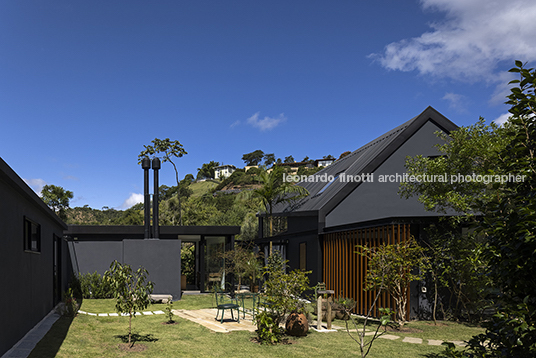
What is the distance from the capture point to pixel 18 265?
26.1 ft

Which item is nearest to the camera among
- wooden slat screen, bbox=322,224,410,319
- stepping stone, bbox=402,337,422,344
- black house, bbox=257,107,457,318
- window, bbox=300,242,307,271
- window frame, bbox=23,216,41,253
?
window frame, bbox=23,216,41,253

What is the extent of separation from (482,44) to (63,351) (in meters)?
17.9

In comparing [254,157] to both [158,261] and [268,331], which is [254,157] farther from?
[268,331]

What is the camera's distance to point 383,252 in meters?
10.6

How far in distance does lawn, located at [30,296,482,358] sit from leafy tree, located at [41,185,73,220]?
2916 centimetres

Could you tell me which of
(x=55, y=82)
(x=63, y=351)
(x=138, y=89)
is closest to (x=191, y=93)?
(x=138, y=89)

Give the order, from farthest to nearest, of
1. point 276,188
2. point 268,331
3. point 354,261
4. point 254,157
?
1. point 254,157
2. point 276,188
3. point 354,261
4. point 268,331

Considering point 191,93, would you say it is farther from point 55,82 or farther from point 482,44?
point 482,44

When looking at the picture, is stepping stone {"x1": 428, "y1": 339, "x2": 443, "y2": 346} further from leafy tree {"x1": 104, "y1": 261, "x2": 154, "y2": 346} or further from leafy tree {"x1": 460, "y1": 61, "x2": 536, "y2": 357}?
leafy tree {"x1": 104, "y1": 261, "x2": 154, "y2": 346}

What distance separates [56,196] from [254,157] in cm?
11835

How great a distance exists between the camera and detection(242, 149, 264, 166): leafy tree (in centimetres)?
15332

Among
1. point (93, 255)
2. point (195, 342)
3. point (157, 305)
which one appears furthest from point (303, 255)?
point (195, 342)

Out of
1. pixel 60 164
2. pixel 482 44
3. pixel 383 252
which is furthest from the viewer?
pixel 60 164

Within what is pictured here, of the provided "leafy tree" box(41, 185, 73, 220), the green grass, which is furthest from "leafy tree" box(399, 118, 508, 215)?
"leafy tree" box(41, 185, 73, 220)
